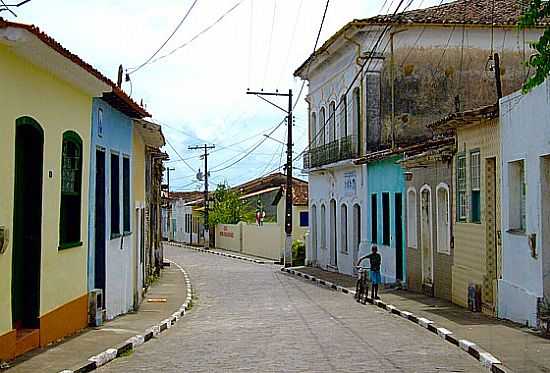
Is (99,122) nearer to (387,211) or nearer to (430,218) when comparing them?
(430,218)

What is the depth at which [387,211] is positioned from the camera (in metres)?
27.4

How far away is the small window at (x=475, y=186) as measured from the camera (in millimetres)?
18203

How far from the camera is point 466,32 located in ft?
97.7

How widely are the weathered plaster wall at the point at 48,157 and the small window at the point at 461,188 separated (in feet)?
27.2

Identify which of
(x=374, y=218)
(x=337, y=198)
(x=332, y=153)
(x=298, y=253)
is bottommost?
(x=298, y=253)

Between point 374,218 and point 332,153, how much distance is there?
623 centimetres

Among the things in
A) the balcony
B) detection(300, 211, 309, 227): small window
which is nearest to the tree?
the balcony

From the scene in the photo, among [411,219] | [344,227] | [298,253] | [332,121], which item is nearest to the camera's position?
[411,219]

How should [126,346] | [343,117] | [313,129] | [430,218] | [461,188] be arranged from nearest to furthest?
[126,346] → [461,188] → [430,218] → [343,117] → [313,129]

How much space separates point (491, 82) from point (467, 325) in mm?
15965

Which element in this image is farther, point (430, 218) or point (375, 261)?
point (430, 218)

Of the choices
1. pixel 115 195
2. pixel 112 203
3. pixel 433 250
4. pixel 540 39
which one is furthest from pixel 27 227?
pixel 433 250

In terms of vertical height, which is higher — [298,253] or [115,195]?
[115,195]

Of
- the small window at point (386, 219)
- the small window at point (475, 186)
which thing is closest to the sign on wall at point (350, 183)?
the small window at point (386, 219)
